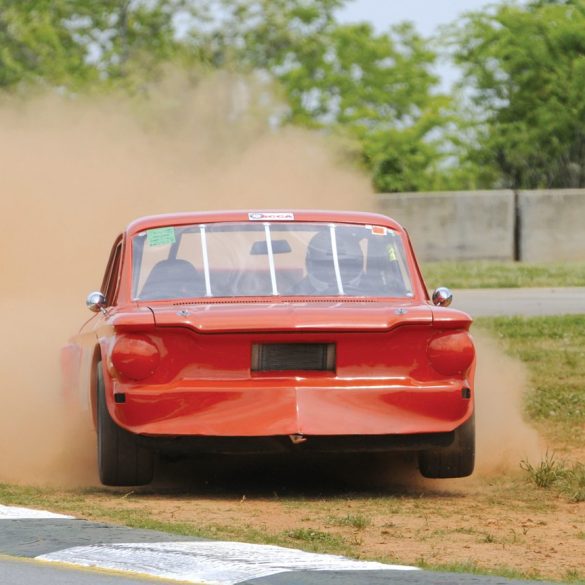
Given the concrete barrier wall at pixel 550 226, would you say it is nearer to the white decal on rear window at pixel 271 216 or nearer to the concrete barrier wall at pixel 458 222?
the concrete barrier wall at pixel 458 222

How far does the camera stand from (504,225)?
103 ft

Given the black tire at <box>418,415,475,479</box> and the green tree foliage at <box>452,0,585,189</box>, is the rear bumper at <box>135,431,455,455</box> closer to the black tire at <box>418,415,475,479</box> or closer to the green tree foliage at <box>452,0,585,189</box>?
the black tire at <box>418,415,475,479</box>

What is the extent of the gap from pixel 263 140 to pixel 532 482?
1913 centimetres

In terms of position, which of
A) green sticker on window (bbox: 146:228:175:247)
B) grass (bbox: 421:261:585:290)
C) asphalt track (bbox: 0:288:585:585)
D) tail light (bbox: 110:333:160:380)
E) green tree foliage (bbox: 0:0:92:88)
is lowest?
grass (bbox: 421:261:585:290)

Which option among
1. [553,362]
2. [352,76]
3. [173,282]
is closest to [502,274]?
[553,362]

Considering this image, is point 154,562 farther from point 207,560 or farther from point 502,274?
point 502,274

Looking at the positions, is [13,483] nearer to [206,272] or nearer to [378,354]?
[206,272]

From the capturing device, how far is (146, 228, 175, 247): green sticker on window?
9758 mm

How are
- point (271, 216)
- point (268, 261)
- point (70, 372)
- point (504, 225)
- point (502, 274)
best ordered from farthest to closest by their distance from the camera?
1. point (504, 225)
2. point (502, 274)
3. point (70, 372)
4. point (271, 216)
5. point (268, 261)

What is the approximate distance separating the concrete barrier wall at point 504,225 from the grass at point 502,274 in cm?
67

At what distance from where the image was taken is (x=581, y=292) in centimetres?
2339

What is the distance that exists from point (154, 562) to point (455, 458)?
2827mm

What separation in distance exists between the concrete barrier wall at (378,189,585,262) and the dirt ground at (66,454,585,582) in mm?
21397

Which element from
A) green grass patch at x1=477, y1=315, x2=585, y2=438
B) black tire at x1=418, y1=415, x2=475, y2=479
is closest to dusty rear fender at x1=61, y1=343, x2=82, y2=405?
black tire at x1=418, y1=415, x2=475, y2=479
